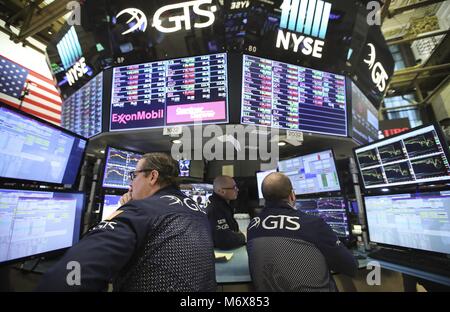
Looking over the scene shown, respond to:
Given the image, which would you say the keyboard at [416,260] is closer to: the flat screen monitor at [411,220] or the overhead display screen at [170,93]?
the flat screen monitor at [411,220]

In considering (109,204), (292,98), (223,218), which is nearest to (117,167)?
(109,204)

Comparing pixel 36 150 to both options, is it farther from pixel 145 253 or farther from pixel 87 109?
pixel 87 109

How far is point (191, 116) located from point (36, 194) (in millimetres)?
1404

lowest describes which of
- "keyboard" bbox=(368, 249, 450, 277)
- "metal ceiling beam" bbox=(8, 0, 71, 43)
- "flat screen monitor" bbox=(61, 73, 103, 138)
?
Answer: "keyboard" bbox=(368, 249, 450, 277)

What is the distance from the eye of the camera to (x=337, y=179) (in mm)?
2100

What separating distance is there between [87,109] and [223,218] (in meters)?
2.13

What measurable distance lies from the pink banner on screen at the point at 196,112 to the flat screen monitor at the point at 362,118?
1658mm

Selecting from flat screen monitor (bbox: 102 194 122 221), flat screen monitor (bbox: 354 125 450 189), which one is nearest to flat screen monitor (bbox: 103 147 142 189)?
flat screen monitor (bbox: 102 194 122 221)

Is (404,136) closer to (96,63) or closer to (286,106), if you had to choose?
(286,106)

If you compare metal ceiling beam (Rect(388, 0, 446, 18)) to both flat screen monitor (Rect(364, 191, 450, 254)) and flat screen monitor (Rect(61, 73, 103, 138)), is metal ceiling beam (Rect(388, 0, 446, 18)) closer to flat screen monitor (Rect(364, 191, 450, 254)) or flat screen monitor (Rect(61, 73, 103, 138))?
flat screen monitor (Rect(364, 191, 450, 254))

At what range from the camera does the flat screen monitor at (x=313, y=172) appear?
2.15m

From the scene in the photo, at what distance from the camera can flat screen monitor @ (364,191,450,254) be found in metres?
1.38

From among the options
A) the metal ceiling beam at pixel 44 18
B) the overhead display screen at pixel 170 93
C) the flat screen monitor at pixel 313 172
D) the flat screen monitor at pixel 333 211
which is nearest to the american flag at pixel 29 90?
the metal ceiling beam at pixel 44 18

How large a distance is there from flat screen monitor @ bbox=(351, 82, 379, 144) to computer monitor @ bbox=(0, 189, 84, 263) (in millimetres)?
2903
